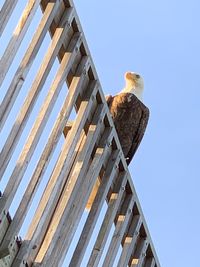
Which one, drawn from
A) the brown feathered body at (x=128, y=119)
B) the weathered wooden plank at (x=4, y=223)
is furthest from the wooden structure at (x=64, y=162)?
the brown feathered body at (x=128, y=119)

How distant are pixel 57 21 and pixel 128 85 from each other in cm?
414

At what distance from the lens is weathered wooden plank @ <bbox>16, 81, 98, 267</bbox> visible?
17.7ft

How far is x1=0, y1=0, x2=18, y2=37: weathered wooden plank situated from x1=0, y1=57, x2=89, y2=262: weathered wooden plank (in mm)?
812

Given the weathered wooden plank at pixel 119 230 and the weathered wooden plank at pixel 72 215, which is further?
the weathered wooden plank at pixel 119 230

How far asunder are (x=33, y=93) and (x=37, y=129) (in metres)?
0.19

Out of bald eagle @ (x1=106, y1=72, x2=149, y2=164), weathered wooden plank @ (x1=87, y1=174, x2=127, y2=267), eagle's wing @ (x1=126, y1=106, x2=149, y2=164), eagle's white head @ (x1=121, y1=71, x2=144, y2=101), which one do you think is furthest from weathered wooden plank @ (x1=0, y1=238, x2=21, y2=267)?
eagle's white head @ (x1=121, y1=71, x2=144, y2=101)

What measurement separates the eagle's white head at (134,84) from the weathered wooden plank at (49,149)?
11.9 feet

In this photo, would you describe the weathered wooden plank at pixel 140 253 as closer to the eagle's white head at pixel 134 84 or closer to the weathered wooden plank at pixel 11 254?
the weathered wooden plank at pixel 11 254

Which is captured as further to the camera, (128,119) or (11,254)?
(128,119)

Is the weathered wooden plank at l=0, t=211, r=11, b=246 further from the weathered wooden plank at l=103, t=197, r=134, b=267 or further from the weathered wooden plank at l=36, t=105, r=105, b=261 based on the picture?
the weathered wooden plank at l=103, t=197, r=134, b=267

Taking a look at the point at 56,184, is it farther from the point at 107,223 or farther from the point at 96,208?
the point at 107,223

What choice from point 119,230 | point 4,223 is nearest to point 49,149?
point 4,223

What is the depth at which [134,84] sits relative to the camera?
9.91 meters

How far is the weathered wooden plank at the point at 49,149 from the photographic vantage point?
204 inches
